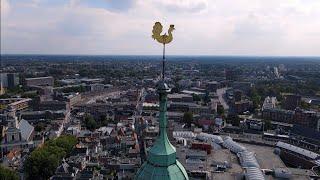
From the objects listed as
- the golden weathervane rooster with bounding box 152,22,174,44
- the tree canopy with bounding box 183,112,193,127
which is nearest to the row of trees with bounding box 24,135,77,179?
the tree canopy with bounding box 183,112,193,127

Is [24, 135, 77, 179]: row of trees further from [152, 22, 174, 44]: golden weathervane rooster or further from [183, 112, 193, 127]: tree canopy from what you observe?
[152, 22, 174, 44]: golden weathervane rooster

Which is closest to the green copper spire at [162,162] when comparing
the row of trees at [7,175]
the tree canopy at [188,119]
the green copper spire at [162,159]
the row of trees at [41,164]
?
the green copper spire at [162,159]

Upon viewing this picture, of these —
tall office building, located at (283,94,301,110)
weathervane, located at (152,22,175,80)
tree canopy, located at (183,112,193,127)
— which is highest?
weathervane, located at (152,22,175,80)

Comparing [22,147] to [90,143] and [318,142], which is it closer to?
[90,143]

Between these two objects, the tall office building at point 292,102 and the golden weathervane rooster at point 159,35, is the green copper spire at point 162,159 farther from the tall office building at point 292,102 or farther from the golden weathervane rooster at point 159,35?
the tall office building at point 292,102

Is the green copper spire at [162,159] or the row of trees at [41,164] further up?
the green copper spire at [162,159]

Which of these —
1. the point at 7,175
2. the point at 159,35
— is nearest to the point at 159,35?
the point at 159,35

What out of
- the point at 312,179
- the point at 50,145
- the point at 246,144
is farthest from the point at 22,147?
the point at 312,179

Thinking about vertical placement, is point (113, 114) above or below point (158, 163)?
below
